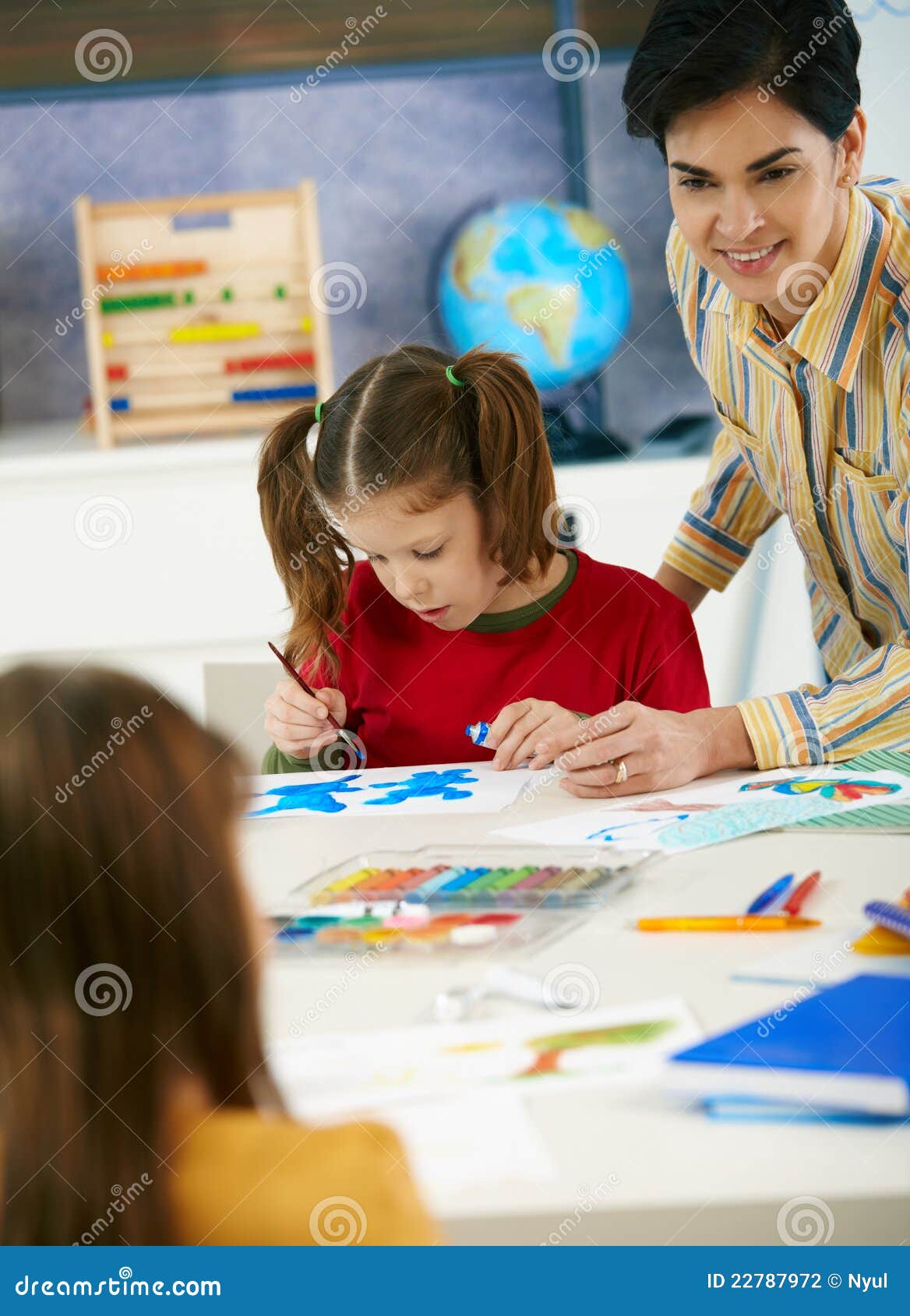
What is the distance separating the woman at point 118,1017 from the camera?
1.88ft

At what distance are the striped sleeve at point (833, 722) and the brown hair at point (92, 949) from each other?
34.2 inches

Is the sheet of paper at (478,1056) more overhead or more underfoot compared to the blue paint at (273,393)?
more underfoot

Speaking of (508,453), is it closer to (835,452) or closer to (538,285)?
(835,452)

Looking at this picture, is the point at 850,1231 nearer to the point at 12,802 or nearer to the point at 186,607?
the point at 12,802

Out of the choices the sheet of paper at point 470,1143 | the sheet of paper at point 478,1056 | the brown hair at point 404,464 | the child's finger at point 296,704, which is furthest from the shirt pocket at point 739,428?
the sheet of paper at point 470,1143

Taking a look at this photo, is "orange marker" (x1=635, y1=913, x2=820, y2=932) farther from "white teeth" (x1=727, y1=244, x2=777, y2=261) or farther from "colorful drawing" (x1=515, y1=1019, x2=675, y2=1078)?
"white teeth" (x1=727, y1=244, x2=777, y2=261)

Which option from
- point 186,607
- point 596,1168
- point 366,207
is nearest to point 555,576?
point 596,1168

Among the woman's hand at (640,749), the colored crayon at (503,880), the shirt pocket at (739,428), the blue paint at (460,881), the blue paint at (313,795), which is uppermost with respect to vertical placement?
the shirt pocket at (739,428)

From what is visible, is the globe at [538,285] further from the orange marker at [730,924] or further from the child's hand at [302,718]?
the orange marker at [730,924]

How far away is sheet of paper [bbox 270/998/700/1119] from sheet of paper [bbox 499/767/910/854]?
357 millimetres

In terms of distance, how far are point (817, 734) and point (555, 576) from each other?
418 mm

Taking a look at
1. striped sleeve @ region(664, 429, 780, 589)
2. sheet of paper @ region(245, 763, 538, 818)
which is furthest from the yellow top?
striped sleeve @ region(664, 429, 780, 589)

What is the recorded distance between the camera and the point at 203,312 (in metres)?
2.90
